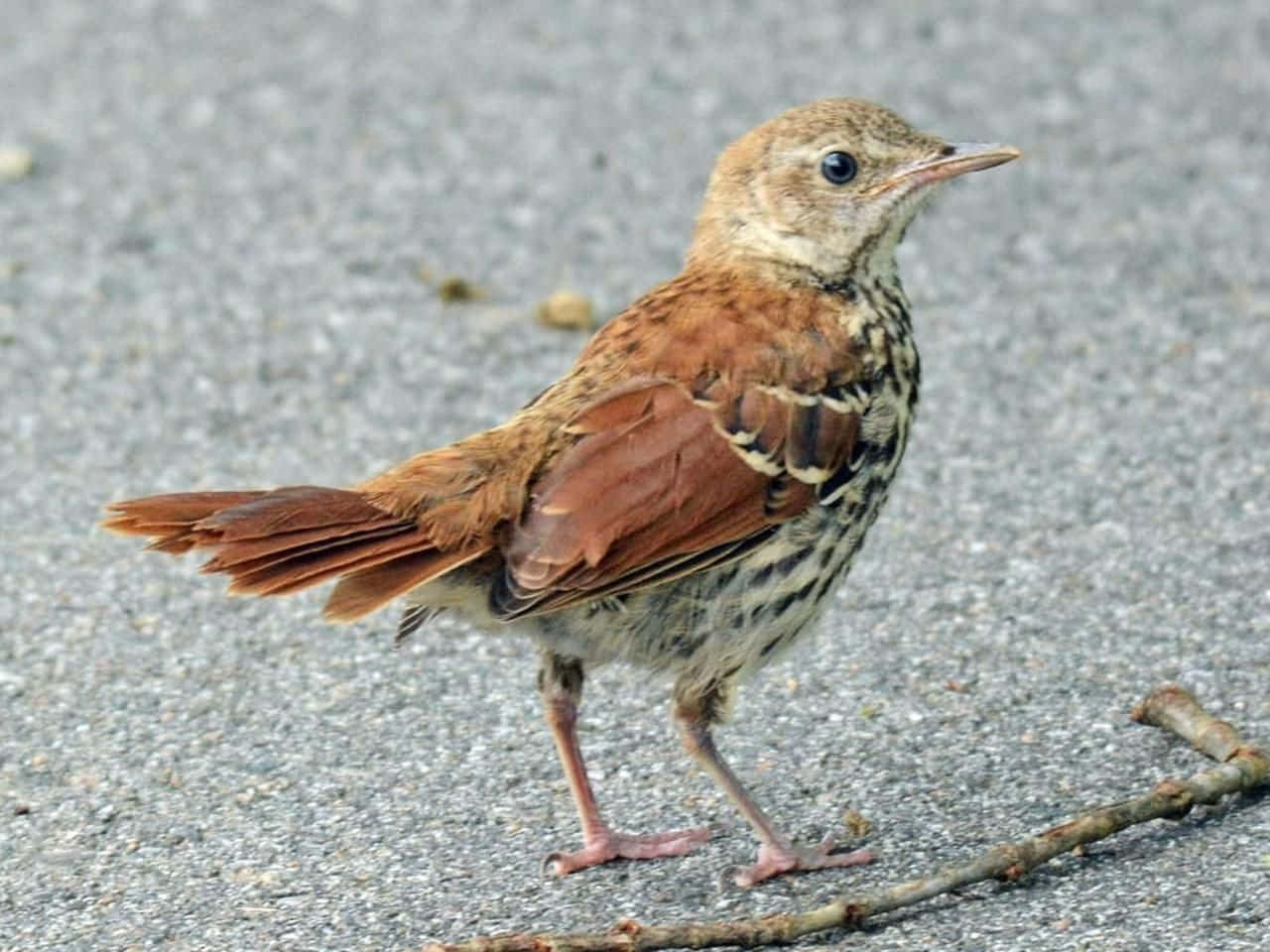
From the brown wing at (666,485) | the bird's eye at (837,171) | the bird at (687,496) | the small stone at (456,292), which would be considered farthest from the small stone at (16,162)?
the brown wing at (666,485)

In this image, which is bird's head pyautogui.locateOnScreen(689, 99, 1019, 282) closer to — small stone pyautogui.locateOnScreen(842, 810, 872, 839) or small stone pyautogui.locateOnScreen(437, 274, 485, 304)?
small stone pyautogui.locateOnScreen(842, 810, 872, 839)

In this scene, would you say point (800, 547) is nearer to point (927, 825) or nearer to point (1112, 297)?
point (927, 825)

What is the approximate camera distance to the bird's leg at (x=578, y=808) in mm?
4500

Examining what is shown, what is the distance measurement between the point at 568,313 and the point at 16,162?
2416mm

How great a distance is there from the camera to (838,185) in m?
4.83

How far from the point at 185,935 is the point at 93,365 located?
3051 millimetres

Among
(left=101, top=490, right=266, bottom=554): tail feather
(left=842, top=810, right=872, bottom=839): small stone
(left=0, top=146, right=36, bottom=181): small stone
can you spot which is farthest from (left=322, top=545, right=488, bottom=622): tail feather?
(left=0, top=146, right=36, bottom=181): small stone

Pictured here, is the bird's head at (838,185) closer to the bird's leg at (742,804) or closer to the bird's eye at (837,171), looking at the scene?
the bird's eye at (837,171)

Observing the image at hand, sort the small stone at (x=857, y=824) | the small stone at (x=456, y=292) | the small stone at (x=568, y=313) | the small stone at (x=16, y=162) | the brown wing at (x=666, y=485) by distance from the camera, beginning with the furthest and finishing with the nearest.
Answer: the small stone at (x=16, y=162)
the small stone at (x=456, y=292)
the small stone at (x=568, y=313)
the small stone at (x=857, y=824)
the brown wing at (x=666, y=485)

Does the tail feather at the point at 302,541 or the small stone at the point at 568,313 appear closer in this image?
the tail feather at the point at 302,541

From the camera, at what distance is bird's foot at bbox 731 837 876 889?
4434 mm

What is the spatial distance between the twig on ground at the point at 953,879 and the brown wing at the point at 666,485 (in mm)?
609

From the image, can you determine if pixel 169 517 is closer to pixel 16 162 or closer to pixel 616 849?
pixel 616 849

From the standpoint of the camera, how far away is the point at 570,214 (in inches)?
313
